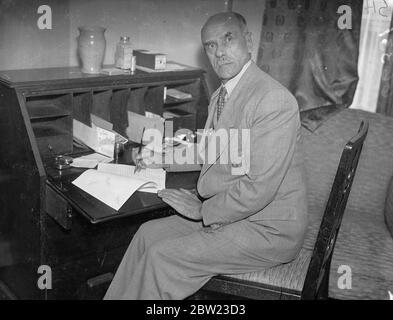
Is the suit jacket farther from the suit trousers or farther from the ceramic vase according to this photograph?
the ceramic vase

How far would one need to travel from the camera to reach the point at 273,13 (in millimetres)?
3197

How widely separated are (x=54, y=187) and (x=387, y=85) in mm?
1922

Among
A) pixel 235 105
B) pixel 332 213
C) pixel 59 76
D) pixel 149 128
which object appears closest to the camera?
pixel 332 213

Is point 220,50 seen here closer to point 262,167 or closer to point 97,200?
point 262,167

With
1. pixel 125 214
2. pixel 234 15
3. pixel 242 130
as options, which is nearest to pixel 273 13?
pixel 234 15

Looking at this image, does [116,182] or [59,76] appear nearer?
[116,182]

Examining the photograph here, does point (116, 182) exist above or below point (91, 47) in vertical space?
below

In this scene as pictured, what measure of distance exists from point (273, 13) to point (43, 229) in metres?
1.85

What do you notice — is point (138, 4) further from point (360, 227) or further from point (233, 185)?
point (360, 227)

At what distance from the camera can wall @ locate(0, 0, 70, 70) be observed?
8.61 ft

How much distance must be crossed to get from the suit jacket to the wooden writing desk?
28cm

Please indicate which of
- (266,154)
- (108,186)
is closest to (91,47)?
(108,186)

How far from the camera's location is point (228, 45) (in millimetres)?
2227

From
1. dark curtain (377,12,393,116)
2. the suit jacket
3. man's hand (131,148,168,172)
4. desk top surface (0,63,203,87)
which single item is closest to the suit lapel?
the suit jacket
